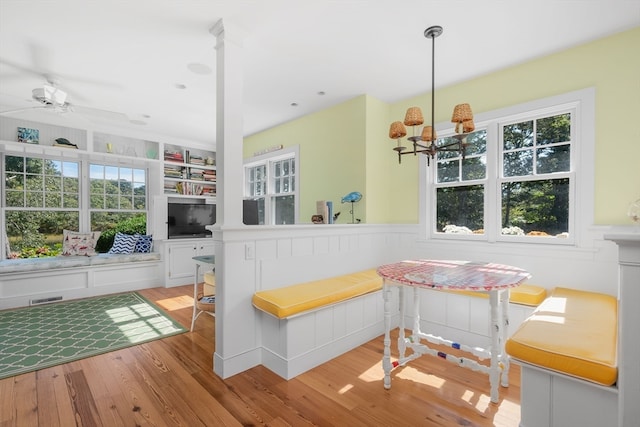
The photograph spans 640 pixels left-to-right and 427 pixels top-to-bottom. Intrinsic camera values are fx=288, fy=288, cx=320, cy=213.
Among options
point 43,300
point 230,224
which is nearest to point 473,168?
point 230,224

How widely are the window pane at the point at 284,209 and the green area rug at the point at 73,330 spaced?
2.32m

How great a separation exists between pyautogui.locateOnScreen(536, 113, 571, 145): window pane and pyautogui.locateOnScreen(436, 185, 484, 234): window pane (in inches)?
28.0

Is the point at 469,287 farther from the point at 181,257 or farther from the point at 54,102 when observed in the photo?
the point at 181,257

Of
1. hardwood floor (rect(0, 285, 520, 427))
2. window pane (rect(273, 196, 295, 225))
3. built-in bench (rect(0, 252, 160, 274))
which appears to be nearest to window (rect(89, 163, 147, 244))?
built-in bench (rect(0, 252, 160, 274))

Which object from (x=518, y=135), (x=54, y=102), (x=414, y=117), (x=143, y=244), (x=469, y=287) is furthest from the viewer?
(x=143, y=244)

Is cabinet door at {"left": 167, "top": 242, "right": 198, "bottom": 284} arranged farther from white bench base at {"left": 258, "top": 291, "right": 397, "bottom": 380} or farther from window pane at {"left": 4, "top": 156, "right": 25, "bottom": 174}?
white bench base at {"left": 258, "top": 291, "right": 397, "bottom": 380}

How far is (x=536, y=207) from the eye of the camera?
292cm

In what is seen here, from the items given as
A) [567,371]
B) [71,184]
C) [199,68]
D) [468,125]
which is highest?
[199,68]

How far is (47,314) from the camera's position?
359 centimetres

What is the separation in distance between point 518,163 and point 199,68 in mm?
3517

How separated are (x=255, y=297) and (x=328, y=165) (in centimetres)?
239

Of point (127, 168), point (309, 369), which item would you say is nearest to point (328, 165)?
point (309, 369)

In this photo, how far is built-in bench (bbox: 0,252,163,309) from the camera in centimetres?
383

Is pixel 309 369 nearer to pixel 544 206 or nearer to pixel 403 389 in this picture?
pixel 403 389
